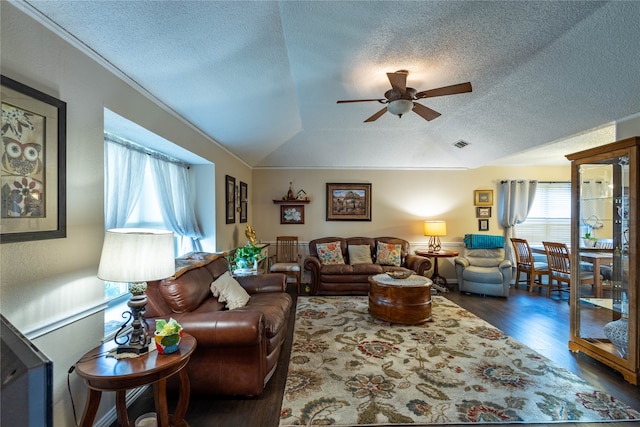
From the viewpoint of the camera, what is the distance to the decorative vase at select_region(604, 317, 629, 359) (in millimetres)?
2521

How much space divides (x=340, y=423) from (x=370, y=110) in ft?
12.0

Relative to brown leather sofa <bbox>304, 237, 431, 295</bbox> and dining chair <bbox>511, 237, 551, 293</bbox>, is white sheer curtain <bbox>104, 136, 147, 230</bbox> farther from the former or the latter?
dining chair <bbox>511, 237, 551, 293</bbox>

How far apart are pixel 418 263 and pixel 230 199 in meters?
3.48

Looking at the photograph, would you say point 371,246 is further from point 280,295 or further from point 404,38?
point 404,38

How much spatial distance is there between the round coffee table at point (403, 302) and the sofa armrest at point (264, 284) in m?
1.31

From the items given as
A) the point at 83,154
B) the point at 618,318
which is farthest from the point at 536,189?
the point at 83,154

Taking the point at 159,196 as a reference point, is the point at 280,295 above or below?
below

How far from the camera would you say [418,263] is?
202 inches

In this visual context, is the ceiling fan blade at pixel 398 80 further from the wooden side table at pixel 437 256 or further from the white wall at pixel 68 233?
the wooden side table at pixel 437 256

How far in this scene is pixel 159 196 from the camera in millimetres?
3066

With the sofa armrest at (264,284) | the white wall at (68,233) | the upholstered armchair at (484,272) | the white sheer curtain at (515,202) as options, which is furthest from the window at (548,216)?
the white wall at (68,233)

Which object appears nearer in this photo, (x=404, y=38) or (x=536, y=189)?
(x=404, y=38)

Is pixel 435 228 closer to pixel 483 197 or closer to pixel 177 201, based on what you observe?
pixel 483 197

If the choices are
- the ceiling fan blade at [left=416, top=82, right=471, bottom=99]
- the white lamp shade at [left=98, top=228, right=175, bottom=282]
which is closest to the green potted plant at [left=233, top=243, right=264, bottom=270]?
the white lamp shade at [left=98, top=228, right=175, bottom=282]
